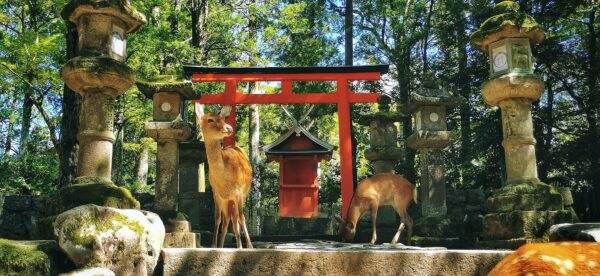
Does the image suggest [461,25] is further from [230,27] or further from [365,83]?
[230,27]

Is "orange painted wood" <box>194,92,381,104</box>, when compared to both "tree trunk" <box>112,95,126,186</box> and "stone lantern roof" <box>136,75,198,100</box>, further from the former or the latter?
"tree trunk" <box>112,95,126,186</box>

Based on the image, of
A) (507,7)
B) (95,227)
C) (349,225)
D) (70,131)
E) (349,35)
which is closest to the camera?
(95,227)

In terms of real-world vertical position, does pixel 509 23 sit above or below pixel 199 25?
below

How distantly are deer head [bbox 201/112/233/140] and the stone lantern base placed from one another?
3.84 metres

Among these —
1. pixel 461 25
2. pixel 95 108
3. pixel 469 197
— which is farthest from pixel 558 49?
pixel 95 108

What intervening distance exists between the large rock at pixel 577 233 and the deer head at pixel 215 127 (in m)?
3.53

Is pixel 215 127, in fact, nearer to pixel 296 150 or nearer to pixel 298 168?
pixel 296 150

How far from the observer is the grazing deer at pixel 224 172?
5676 millimetres

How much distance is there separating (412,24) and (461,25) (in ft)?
9.93

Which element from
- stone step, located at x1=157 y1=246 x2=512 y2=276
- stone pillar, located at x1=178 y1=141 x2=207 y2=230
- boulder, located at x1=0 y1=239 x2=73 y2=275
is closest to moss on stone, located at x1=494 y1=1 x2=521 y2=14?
stone step, located at x1=157 y1=246 x2=512 y2=276

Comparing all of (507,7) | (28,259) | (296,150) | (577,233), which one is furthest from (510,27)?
(296,150)

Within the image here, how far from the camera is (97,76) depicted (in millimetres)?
6047

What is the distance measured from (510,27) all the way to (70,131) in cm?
882

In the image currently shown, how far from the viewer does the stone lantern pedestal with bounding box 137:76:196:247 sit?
32.7ft
